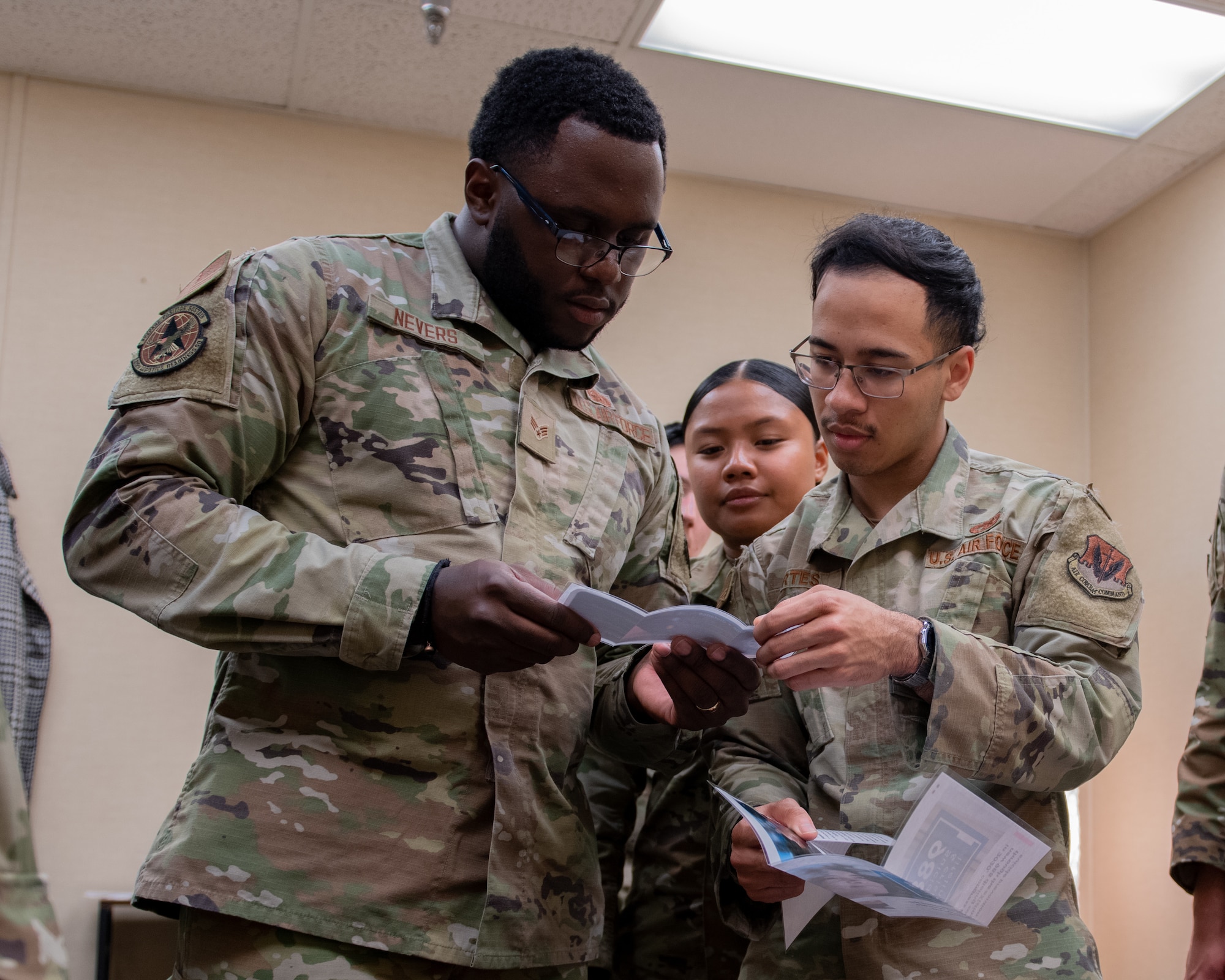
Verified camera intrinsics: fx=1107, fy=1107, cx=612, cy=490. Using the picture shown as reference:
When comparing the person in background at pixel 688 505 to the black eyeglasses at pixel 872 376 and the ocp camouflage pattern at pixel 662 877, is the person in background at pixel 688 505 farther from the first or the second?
the black eyeglasses at pixel 872 376

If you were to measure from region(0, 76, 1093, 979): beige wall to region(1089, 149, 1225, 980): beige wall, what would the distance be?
63mm

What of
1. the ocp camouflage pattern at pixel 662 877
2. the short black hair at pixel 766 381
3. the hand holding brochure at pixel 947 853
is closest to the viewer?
the hand holding brochure at pixel 947 853

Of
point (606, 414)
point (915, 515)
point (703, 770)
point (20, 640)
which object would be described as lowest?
Answer: point (703, 770)

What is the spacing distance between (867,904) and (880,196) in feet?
11.0

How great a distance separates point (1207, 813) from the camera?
1649mm

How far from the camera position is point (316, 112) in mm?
3807

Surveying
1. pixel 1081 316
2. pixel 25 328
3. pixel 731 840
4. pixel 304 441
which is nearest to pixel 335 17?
pixel 25 328

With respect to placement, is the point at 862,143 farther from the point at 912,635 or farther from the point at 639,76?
the point at 912,635

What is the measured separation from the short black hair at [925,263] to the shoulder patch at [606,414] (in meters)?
0.35

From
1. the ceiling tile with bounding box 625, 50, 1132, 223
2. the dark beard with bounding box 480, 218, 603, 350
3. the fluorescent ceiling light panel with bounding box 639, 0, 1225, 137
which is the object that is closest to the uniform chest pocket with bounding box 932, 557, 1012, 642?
the dark beard with bounding box 480, 218, 603, 350

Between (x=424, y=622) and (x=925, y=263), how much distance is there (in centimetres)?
92

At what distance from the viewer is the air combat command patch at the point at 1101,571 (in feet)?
4.71

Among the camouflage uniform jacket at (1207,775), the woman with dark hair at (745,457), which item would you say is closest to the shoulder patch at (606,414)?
the woman with dark hair at (745,457)

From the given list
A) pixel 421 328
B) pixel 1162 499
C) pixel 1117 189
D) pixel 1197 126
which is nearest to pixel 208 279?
pixel 421 328
